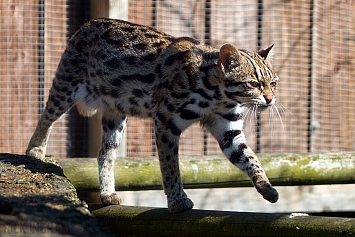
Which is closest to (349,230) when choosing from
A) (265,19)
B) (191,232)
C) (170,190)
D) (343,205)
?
(191,232)

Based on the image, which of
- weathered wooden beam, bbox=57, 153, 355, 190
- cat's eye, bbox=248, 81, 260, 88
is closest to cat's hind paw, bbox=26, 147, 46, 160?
weathered wooden beam, bbox=57, 153, 355, 190

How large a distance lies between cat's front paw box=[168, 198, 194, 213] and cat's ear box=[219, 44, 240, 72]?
1.00 m

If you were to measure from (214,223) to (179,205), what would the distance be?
19.8 inches

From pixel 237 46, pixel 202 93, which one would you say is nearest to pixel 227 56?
pixel 202 93

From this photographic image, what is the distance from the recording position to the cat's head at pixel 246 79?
4.61m

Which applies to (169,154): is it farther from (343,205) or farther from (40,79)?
(343,205)

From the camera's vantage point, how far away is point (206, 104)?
4789 mm

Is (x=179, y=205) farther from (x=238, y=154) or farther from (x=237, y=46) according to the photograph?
(x=237, y=46)

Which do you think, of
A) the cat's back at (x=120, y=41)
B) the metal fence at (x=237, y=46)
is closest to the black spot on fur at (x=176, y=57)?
the cat's back at (x=120, y=41)

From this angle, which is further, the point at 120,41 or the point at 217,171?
the point at 217,171

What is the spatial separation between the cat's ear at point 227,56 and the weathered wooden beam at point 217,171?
1416mm

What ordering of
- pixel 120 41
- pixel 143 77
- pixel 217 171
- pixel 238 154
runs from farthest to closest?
pixel 217 171 < pixel 120 41 < pixel 143 77 < pixel 238 154

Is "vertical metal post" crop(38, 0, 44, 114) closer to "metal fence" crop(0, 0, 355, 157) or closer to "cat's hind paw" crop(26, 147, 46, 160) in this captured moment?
"metal fence" crop(0, 0, 355, 157)

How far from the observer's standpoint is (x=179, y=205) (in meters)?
4.52
